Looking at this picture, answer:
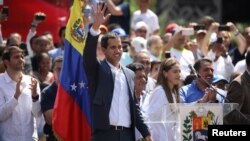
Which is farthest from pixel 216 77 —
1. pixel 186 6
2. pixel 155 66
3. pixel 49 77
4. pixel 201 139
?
pixel 186 6

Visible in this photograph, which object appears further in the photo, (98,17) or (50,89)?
(50,89)

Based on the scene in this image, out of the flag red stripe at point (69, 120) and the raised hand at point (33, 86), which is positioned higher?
the raised hand at point (33, 86)

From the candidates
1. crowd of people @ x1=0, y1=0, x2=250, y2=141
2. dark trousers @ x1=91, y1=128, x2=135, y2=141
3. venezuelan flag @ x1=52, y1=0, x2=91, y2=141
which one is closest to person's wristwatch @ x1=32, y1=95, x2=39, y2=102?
crowd of people @ x1=0, y1=0, x2=250, y2=141

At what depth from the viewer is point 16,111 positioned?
15.4 meters

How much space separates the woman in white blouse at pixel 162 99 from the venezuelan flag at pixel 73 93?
837mm

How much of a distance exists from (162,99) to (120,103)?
4.52 ft

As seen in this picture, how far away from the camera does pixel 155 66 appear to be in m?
18.5

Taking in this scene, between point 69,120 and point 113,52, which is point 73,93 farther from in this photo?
point 113,52

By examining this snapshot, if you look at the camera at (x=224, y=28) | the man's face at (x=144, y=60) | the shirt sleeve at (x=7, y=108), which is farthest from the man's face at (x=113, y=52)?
the camera at (x=224, y=28)

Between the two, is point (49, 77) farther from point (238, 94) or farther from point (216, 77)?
point (238, 94)

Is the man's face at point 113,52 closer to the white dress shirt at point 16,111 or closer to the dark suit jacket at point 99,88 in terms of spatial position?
the dark suit jacket at point 99,88

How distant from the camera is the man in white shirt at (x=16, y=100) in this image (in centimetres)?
1523

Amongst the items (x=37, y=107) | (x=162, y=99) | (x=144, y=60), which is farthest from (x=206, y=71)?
(x=37, y=107)

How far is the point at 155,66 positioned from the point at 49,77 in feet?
5.84
